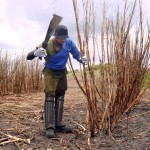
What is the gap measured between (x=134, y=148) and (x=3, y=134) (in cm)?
136

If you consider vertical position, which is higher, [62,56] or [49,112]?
[62,56]

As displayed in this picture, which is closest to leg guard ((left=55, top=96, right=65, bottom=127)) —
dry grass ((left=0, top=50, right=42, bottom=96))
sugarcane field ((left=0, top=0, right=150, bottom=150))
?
sugarcane field ((left=0, top=0, right=150, bottom=150))

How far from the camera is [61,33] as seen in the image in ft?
13.2

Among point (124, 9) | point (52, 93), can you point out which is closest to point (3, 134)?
point (52, 93)

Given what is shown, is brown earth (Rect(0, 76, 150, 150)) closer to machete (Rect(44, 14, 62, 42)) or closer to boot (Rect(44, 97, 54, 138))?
boot (Rect(44, 97, 54, 138))

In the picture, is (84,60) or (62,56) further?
(62,56)

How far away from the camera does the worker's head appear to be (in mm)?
3997

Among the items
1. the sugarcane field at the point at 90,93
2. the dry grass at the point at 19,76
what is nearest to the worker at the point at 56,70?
the sugarcane field at the point at 90,93

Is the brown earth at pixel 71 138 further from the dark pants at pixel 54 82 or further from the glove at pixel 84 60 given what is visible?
the glove at pixel 84 60

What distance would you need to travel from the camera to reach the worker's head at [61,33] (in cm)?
400

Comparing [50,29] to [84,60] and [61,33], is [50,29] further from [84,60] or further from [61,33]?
[84,60]

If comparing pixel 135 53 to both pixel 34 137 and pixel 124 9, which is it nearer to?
pixel 124 9

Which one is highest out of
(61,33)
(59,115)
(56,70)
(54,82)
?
(61,33)

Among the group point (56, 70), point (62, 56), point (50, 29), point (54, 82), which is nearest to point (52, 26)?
point (50, 29)
